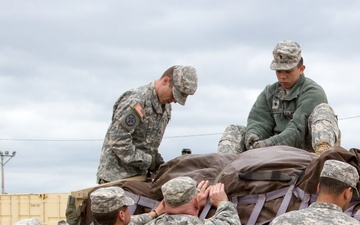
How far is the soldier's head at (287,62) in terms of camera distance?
23.7 feet

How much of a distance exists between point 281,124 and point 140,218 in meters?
2.01

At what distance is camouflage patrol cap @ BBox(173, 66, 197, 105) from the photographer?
23.2 ft

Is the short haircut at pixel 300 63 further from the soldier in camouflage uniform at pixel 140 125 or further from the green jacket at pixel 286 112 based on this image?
the soldier in camouflage uniform at pixel 140 125

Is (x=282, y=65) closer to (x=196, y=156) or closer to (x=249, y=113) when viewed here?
(x=249, y=113)

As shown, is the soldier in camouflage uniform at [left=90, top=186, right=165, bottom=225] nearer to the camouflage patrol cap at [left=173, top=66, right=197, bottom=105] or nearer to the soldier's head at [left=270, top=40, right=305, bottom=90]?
the camouflage patrol cap at [left=173, top=66, right=197, bottom=105]

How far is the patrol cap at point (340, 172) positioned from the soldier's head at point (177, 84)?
2.36 metres

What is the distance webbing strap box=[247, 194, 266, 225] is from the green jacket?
4.72 ft

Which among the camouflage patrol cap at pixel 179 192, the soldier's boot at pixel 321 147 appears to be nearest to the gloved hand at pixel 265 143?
the soldier's boot at pixel 321 147

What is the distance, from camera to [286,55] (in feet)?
23.6

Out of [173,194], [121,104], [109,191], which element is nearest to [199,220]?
[173,194]

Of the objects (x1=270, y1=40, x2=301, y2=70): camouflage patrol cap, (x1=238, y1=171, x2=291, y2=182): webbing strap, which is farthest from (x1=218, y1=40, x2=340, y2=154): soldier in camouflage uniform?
(x1=238, y1=171, x2=291, y2=182): webbing strap

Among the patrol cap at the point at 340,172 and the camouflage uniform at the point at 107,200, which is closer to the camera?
the patrol cap at the point at 340,172

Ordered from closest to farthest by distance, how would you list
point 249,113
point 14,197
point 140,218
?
point 140,218 → point 249,113 → point 14,197

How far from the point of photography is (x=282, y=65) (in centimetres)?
724
